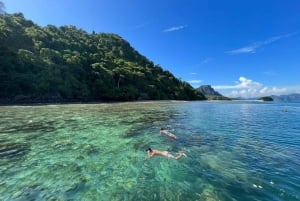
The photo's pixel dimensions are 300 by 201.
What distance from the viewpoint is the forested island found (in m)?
55.9

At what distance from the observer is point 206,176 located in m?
8.24

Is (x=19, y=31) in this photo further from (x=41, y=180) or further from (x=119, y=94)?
(x=41, y=180)

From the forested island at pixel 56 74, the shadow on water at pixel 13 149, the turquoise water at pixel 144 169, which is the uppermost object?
the forested island at pixel 56 74

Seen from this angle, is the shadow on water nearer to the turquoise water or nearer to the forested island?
the turquoise water

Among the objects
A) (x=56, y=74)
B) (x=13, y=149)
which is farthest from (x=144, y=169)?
(x=56, y=74)

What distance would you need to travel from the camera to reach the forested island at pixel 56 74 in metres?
55.9

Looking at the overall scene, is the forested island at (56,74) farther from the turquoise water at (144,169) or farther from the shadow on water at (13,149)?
the turquoise water at (144,169)

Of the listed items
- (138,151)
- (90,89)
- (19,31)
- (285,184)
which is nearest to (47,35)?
(19,31)

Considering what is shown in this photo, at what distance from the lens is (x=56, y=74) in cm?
6456

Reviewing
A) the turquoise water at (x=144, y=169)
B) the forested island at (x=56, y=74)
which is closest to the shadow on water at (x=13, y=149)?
the turquoise water at (x=144, y=169)

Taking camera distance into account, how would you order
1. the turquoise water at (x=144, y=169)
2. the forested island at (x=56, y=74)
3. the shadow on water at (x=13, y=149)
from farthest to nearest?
the forested island at (x=56, y=74) → the shadow on water at (x=13, y=149) → the turquoise water at (x=144, y=169)

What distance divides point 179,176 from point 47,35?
335 ft

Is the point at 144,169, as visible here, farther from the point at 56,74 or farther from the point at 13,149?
the point at 56,74

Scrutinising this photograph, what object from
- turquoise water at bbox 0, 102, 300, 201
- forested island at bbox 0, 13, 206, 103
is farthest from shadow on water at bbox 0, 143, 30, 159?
forested island at bbox 0, 13, 206, 103
